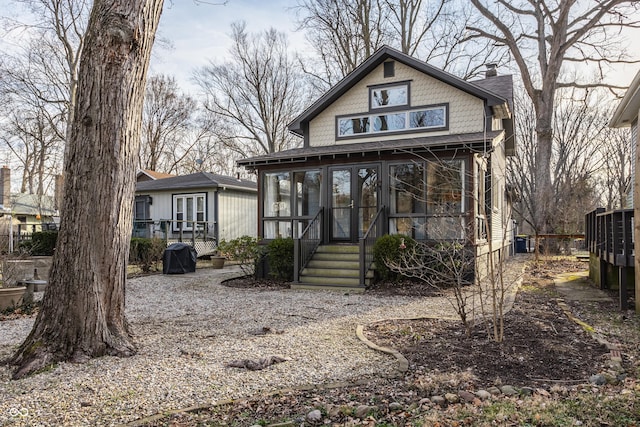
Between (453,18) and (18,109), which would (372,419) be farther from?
(18,109)

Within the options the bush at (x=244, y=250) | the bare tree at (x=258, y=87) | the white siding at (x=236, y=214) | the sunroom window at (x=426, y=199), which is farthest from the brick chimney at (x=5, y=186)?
the sunroom window at (x=426, y=199)

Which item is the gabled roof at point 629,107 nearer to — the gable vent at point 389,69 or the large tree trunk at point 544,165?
the gable vent at point 389,69

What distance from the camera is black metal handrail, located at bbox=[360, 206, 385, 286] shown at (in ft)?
31.7

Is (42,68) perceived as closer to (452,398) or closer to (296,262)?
(296,262)

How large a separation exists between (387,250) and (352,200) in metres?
2.32

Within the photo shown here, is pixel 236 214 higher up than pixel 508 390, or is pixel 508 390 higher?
pixel 236 214

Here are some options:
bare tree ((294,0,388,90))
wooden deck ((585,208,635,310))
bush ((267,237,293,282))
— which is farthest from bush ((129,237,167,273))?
bare tree ((294,0,388,90))

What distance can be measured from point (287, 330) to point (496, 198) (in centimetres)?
1084

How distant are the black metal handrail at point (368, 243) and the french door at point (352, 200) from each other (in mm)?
548

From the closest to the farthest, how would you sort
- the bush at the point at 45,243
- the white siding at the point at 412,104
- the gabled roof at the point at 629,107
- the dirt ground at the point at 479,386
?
the dirt ground at the point at 479,386, the gabled roof at the point at 629,107, the white siding at the point at 412,104, the bush at the point at 45,243

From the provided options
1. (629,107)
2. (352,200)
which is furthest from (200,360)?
(629,107)

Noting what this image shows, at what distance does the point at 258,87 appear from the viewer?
2953 centimetres

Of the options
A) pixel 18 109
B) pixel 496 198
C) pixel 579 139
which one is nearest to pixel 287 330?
pixel 496 198

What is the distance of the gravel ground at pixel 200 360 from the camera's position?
11.2ft
